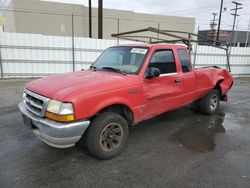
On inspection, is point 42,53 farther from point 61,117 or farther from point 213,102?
point 61,117

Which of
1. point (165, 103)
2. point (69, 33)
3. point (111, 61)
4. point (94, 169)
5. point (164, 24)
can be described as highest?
point (164, 24)

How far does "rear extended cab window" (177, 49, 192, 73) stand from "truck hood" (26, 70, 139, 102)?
1543 millimetres

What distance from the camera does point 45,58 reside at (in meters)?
10.7

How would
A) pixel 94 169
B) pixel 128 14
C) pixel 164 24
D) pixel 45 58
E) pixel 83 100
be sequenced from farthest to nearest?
pixel 164 24, pixel 128 14, pixel 45 58, pixel 94 169, pixel 83 100

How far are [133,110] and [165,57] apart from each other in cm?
145

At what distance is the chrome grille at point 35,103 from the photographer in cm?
290

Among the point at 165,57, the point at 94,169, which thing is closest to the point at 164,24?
the point at 165,57

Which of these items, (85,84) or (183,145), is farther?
(183,145)

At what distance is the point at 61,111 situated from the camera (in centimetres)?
274

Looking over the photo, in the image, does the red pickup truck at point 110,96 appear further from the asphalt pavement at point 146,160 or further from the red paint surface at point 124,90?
the asphalt pavement at point 146,160

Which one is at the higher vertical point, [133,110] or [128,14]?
[128,14]

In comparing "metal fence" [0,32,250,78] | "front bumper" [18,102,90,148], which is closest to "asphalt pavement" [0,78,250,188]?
"front bumper" [18,102,90,148]

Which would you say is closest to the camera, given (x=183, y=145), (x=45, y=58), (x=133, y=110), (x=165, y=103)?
(x=133, y=110)

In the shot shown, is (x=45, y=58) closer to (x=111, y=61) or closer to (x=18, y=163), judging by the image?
(x=111, y=61)
